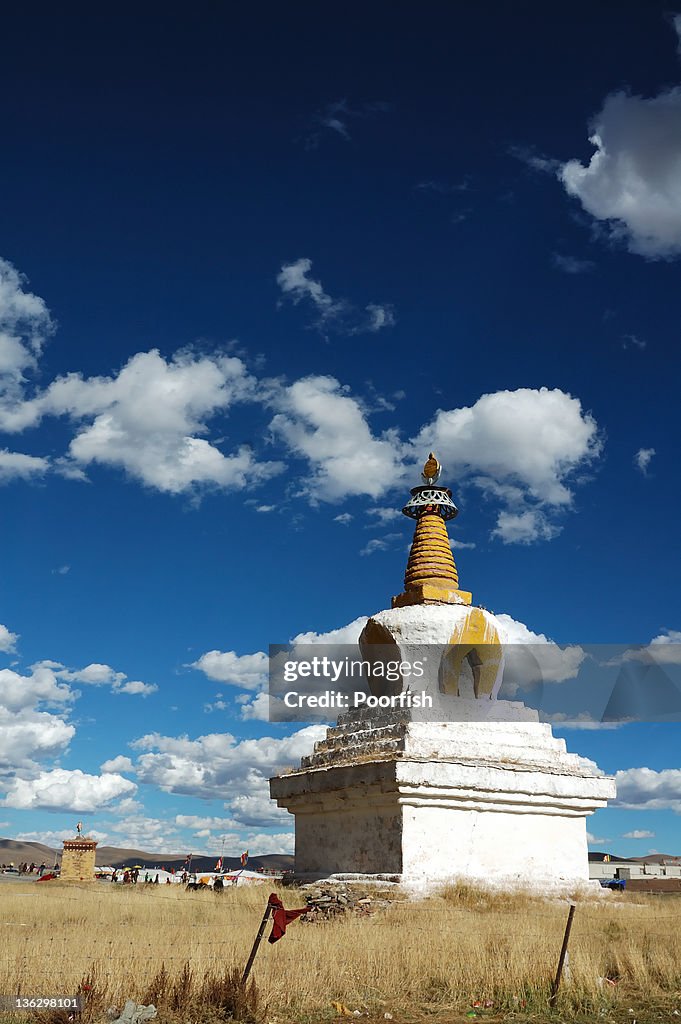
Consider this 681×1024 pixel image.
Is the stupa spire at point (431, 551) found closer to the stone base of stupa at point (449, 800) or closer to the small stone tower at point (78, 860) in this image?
the stone base of stupa at point (449, 800)

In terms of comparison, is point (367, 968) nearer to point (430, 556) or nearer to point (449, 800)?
point (449, 800)

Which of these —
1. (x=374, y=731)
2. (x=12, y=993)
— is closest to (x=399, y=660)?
(x=374, y=731)

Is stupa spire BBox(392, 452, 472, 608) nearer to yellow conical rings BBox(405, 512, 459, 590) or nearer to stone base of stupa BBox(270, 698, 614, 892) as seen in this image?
yellow conical rings BBox(405, 512, 459, 590)

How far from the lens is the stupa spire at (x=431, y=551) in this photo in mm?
20500

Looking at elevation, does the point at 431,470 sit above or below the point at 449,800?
above

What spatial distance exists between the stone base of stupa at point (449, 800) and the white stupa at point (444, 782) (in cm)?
3

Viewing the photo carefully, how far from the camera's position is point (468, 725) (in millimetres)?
16797

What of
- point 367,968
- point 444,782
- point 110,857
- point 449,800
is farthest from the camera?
point 110,857

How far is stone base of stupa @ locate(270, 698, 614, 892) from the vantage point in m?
15.3

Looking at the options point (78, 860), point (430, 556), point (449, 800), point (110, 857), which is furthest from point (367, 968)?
point (110, 857)

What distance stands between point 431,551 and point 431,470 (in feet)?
8.42

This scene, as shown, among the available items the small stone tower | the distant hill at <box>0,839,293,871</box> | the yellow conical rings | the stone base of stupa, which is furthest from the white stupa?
the distant hill at <box>0,839,293,871</box>

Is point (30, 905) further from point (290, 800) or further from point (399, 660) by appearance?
point (399, 660)

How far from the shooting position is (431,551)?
2161cm
